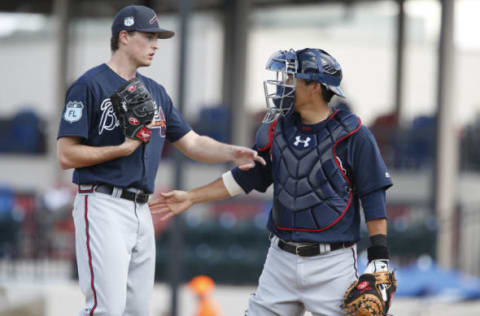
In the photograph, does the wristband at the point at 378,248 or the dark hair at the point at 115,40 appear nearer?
the wristband at the point at 378,248

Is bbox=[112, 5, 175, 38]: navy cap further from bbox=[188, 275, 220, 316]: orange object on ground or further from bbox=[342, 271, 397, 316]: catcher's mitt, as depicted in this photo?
bbox=[188, 275, 220, 316]: orange object on ground

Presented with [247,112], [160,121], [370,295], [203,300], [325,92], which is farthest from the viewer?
[247,112]

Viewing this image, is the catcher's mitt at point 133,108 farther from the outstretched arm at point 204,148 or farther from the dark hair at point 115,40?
the outstretched arm at point 204,148

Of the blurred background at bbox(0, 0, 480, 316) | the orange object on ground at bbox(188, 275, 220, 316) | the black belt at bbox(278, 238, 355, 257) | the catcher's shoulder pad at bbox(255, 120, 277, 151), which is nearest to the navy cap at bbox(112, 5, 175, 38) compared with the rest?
the catcher's shoulder pad at bbox(255, 120, 277, 151)

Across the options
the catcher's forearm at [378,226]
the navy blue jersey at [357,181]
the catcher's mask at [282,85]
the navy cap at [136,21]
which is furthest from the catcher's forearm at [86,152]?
the catcher's forearm at [378,226]

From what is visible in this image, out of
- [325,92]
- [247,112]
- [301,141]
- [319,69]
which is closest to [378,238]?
[301,141]

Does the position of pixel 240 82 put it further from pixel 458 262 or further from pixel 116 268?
pixel 116 268

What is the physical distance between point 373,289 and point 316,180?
54 cm

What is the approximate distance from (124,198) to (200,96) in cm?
1035

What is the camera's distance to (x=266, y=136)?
13.7 ft

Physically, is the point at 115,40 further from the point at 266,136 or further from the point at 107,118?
the point at 266,136

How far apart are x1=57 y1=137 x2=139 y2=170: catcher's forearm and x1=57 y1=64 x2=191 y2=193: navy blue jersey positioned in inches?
2.1

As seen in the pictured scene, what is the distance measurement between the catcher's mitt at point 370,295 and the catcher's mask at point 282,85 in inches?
32.9

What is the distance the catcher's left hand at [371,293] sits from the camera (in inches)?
146
